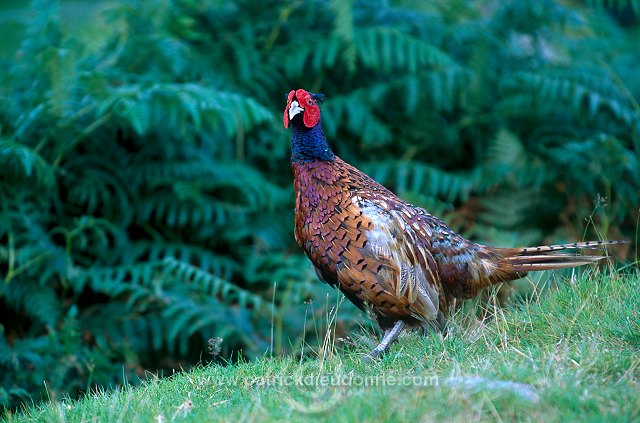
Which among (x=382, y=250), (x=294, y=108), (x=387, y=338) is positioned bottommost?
(x=387, y=338)

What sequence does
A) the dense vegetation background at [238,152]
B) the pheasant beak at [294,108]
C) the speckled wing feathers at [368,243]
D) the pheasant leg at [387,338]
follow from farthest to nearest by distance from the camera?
the dense vegetation background at [238,152] < the pheasant beak at [294,108] < the speckled wing feathers at [368,243] < the pheasant leg at [387,338]

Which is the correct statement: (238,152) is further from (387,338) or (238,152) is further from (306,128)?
(387,338)

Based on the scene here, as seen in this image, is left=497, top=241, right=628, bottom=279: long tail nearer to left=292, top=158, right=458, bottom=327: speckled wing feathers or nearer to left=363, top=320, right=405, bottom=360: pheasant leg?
left=292, top=158, right=458, bottom=327: speckled wing feathers

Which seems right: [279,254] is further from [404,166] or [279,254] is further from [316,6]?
[316,6]

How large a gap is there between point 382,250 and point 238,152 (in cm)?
373

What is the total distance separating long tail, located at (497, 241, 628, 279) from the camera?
5480 millimetres

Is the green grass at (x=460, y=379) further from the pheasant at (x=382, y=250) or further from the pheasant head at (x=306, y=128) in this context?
the pheasant head at (x=306, y=128)

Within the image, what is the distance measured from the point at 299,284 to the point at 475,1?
17.4ft

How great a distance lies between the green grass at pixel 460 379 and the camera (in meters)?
3.55

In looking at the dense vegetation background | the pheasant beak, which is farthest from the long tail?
the pheasant beak

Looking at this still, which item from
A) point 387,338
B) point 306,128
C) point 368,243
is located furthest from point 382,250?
point 306,128

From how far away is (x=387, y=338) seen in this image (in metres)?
5.32

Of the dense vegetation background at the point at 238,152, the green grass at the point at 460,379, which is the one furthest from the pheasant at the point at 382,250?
the dense vegetation background at the point at 238,152

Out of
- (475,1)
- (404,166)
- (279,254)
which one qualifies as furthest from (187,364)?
(475,1)
